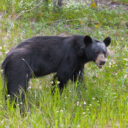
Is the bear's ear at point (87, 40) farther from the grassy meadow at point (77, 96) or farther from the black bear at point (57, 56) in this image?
the grassy meadow at point (77, 96)

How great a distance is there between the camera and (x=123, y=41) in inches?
324

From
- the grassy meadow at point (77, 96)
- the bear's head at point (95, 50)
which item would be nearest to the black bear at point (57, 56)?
the bear's head at point (95, 50)

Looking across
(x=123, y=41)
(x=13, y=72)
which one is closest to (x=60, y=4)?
(x=123, y=41)

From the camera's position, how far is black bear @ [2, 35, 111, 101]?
501cm

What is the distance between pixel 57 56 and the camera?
5555 millimetres

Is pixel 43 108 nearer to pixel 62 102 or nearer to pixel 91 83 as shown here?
pixel 62 102

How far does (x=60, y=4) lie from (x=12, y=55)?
231 inches

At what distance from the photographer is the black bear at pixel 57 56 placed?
5.01 meters

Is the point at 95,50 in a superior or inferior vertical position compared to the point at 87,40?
inferior

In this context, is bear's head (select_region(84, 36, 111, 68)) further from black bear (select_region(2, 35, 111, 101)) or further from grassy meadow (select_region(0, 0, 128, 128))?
grassy meadow (select_region(0, 0, 128, 128))

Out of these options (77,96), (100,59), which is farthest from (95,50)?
(77,96)

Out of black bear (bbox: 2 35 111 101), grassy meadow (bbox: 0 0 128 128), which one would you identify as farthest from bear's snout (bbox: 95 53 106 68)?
grassy meadow (bbox: 0 0 128 128)

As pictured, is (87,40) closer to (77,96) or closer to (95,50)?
(95,50)

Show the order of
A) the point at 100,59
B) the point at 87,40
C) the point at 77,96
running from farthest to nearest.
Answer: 1. the point at 87,40
2. the point at 100,59
3. the point at 77,96
